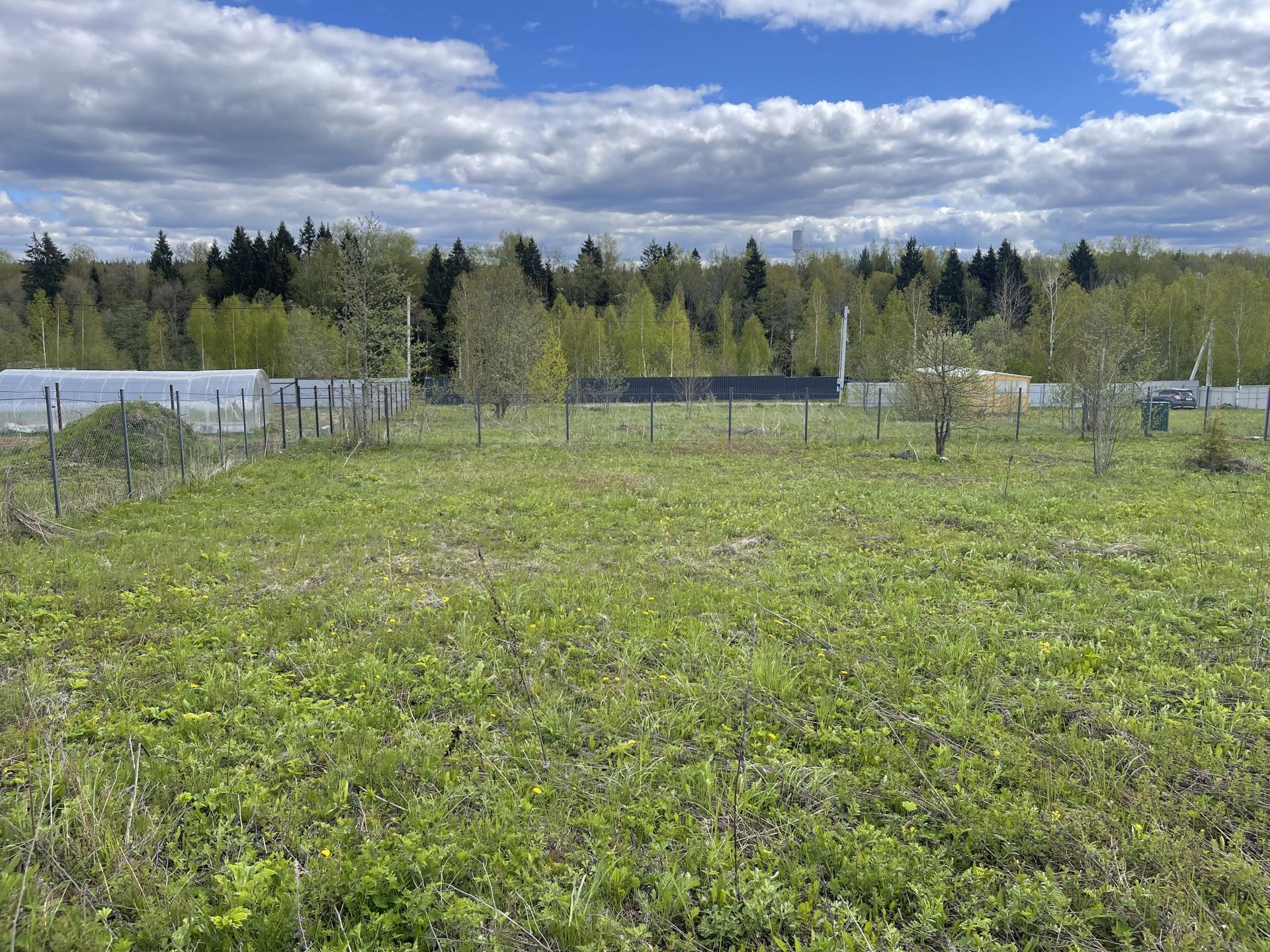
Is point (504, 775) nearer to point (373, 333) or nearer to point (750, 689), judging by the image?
point (750, 689)

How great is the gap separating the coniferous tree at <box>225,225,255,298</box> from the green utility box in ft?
203

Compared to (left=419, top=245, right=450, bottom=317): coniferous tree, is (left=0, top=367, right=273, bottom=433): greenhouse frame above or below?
below

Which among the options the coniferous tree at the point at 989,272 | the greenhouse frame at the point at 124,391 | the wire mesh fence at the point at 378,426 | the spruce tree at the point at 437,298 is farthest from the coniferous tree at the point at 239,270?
the coniferous tree at the point at 989,272

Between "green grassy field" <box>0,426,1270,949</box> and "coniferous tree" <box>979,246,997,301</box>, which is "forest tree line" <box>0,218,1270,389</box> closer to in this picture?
"coniferous tree" <box>979,246,997,301</box>

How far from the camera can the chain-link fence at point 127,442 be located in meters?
10.7

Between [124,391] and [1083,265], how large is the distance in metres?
65.8

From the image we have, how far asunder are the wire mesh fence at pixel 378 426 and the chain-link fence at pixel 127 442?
4 cm

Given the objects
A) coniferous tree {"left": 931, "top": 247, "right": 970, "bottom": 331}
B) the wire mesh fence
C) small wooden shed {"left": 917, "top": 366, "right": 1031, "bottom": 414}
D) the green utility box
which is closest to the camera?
the wire mesh fence

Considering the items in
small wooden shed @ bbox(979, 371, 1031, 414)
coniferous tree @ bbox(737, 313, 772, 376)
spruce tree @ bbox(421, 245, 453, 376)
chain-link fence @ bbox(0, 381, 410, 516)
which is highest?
spruce tree @ bbox(421, 245, 453, 376)

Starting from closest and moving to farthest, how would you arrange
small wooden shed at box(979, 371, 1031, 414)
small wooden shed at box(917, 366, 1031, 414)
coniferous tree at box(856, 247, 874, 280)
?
small wooden shed at box(917, 366, 1031, 414)
small wooden shed at box(979, 371, 1031, 414)
coniferous tree at box(856, 247, 874, 280)

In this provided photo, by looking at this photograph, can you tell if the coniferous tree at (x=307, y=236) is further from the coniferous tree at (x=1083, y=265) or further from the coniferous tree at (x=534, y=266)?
the coniferous tree at (x=1083, y=265)

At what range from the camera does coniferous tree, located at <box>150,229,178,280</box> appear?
64.1 m

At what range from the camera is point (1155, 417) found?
24.1 m

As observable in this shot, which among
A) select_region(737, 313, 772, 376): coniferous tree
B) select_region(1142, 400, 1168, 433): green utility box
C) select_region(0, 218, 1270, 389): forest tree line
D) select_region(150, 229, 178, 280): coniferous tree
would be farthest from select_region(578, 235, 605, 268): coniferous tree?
select_region(1142, 400, 1168, 433): green utility box
